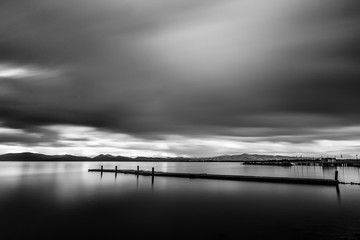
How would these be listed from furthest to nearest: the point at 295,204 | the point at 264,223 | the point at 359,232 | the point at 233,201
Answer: the point at 233,201 < the point at 295,204 < the point at 264,223 < the point at 359,232

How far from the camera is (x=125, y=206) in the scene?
29.1 metres

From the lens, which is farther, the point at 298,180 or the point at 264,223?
the point at 298,180

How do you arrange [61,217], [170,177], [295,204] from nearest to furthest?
[61,217]
[295,204]
[170,177]

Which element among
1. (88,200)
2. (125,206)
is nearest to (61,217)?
(125,206)

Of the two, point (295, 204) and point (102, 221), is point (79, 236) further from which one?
point (295, 204)

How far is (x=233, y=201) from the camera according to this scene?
3162cm

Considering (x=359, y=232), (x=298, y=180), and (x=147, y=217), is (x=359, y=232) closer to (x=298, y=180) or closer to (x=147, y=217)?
(x=147, y=217)

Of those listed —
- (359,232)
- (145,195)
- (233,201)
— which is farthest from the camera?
(145,195)

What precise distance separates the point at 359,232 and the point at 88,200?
29.0 m

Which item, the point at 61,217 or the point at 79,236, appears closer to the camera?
the point at 79,236

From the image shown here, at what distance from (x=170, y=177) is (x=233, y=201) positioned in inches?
1241

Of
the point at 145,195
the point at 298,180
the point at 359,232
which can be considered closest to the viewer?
the point at 359,232

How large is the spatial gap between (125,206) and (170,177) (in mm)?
32992

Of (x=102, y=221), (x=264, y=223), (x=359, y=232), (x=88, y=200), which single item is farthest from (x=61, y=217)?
(x=359, y=232)
